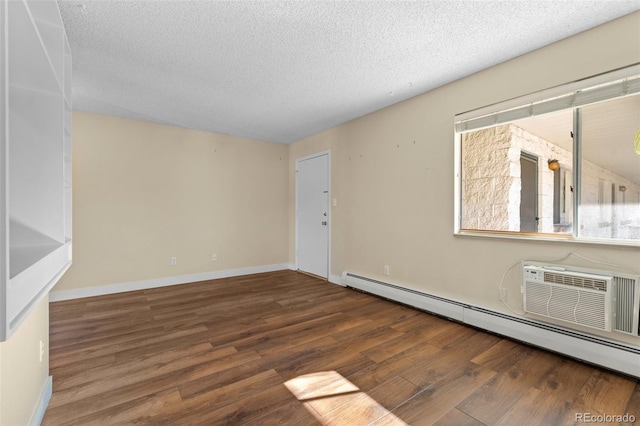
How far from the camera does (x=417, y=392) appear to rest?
181 cm

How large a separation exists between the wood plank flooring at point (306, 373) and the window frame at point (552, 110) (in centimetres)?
96

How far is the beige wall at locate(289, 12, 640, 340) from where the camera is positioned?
217 centimetres

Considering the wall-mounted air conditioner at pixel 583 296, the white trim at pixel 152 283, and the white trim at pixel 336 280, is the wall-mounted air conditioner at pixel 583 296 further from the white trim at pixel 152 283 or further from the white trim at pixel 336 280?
the white trim at pixel 152 283

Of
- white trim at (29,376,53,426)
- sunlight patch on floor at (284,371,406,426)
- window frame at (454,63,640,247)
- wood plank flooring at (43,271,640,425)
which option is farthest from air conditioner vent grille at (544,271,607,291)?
white trim at (29,376,53,426)

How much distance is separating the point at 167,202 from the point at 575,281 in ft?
16.5

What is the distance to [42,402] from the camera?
1580 millimetres

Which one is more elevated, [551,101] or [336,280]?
[551,101]

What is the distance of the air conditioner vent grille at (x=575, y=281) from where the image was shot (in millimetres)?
2054

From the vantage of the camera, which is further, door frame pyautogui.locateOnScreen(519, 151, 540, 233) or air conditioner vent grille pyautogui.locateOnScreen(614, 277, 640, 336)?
door frame pyautogui.locateOnScreen(519, 151, 540, 233)

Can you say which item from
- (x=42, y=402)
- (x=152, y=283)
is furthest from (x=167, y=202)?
(x=42, y=402)

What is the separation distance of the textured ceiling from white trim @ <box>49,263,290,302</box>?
2.49 meters

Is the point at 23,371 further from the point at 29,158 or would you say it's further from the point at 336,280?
the point at 336,280

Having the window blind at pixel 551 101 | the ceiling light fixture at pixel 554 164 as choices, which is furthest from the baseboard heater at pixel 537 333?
the window blind at pixel 551 101

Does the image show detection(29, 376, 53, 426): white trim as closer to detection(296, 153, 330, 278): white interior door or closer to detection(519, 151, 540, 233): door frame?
detection(296, 153, 330, 278): white interior door
